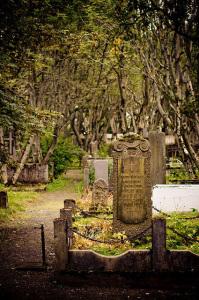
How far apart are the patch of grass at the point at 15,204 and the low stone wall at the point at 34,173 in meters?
3.14

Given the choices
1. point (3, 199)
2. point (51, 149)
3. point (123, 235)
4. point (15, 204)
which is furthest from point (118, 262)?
point (51, 149)

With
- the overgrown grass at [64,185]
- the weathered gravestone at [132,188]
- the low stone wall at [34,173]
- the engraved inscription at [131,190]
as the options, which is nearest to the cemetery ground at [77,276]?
the weathered gravestone at [132,188]

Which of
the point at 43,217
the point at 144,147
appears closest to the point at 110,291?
the point at 144,147

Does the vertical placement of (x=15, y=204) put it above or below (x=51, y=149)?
below

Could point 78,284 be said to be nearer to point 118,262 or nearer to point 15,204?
point 118,262

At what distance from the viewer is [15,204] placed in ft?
51.5

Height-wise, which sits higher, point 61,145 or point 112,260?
point 61,145

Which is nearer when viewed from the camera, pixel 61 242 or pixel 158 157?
pixel 61 242

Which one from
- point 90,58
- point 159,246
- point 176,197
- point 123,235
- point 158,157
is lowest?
point 123,235

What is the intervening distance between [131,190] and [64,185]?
44.3ft

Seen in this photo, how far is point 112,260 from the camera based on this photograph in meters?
7.97

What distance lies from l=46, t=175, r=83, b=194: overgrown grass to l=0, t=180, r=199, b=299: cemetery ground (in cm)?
759

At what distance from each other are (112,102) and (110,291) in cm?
3238

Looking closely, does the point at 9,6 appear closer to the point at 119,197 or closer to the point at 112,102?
the point at 119,197
